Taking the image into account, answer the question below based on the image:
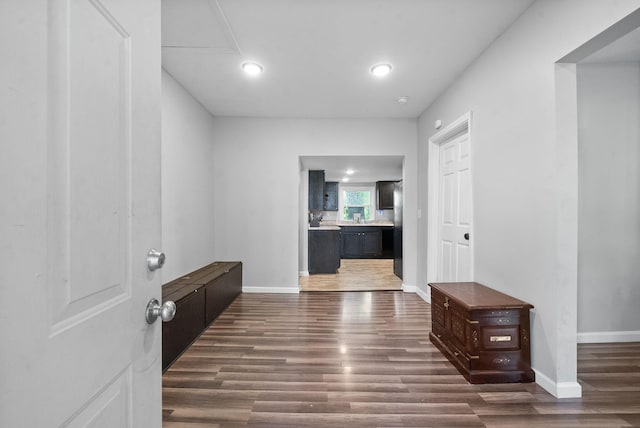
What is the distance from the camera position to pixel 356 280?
550 centimetres

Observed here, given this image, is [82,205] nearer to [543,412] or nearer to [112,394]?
[112,394]

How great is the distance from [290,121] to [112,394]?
4.23 metres

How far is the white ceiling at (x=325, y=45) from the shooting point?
2.15 m

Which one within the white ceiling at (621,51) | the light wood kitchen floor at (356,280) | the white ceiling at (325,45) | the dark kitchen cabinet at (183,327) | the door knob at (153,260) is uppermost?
the white ceiling at (325,45)

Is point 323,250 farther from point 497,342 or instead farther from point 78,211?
point 78,211

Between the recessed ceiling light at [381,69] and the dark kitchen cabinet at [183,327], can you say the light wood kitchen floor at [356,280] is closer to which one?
the dark kitchen cabinet at [183,327]

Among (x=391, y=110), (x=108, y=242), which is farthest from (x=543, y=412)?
(x=391, y=110)

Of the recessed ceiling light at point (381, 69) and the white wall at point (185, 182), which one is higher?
the recessed ceiling light at point (381, 69)

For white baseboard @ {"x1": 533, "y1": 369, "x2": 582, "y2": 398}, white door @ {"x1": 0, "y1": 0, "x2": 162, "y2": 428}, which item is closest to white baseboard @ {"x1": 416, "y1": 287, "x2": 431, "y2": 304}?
white baseboard @ {"x1": 533, "y1": 369, "x2": 582, "y2": 398}

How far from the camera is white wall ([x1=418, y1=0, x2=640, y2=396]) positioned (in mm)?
1915

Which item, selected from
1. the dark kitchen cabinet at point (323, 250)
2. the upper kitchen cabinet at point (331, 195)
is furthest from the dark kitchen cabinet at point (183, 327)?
the upper kitchen cabinet at point (331, 195)

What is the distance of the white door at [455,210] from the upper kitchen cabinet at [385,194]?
5.03 metres

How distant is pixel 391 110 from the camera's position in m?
4.20

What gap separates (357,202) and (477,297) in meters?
7.39
